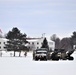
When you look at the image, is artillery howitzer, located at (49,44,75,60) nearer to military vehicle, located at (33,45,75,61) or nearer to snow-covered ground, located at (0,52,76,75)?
military vehicle, located at (33,45,75,61)

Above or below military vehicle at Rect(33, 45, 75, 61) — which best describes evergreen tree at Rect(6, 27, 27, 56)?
above

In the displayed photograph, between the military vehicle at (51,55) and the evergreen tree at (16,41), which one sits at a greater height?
the evergreen tree at (16,41)

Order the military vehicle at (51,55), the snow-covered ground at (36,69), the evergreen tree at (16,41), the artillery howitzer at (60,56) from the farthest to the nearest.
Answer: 1. the evergreen tree at (16,41)
2. the artillery howitzer at (60,56)
3. the military vehicle at (51,55)
4. the snow-covered ground at (36,69)

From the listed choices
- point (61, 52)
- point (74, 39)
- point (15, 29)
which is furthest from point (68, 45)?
point (61, 52)

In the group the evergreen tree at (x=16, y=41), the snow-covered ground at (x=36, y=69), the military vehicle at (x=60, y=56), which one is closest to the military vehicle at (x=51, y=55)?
the military vehicle at (x=60, y=56)

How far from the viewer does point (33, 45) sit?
184 meters

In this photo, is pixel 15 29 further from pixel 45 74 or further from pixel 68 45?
pixel 68 45

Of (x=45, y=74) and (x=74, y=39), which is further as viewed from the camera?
(x=74, y=39)

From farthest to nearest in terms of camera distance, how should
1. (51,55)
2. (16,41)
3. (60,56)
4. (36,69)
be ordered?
(16,41), (60,56), (51,55), (36,69)

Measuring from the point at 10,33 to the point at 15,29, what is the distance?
1977 millimetres

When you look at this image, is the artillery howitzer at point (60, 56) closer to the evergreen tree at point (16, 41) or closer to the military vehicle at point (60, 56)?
the military vehicle at point (60, 56)

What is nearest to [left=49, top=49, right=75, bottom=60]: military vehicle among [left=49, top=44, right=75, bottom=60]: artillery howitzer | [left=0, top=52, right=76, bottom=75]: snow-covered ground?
[left=49, top=44, right=75, bottom=60]: artillery howitzer

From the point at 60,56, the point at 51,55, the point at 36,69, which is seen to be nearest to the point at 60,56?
the point at 60,56

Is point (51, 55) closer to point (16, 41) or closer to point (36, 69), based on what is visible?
point (36, 69)
